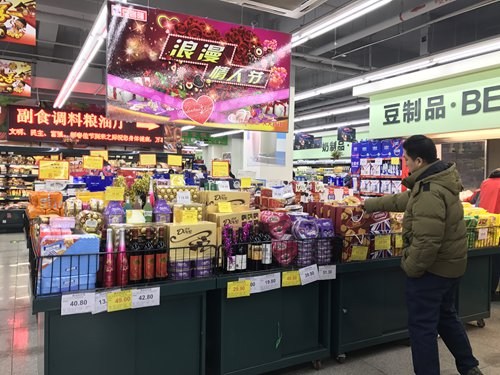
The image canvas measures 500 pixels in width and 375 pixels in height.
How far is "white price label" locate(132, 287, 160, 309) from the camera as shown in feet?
7.72

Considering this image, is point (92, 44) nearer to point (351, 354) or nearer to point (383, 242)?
point (383, 242)

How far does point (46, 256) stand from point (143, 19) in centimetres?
242

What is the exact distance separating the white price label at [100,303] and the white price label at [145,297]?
0.16 meters

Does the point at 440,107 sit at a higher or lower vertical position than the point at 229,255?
higher

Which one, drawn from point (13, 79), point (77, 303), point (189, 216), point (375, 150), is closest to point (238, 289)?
point (189, 216)

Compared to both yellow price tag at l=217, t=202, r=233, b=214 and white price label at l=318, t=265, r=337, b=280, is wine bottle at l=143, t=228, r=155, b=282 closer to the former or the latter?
yellow price tag at l=217, t=202, r=233, b=214

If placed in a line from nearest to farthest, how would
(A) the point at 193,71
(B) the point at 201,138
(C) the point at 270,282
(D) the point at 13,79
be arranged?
(C) the point at 270,282
(A) the point at 193,71
(D) the point at 13,79
(B) the point at 201,138

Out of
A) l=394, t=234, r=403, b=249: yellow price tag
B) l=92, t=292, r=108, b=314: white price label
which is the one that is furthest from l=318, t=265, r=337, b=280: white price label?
l=92, t=292, r=108, b=314: white price label

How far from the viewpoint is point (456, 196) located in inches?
103

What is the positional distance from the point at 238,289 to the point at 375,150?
584 centimetres

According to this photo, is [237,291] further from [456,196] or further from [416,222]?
[456,196]

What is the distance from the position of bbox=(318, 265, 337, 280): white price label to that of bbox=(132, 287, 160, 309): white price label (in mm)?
1255

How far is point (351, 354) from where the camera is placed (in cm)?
341

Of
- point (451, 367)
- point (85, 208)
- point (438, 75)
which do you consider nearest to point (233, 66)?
point (85, 208)
